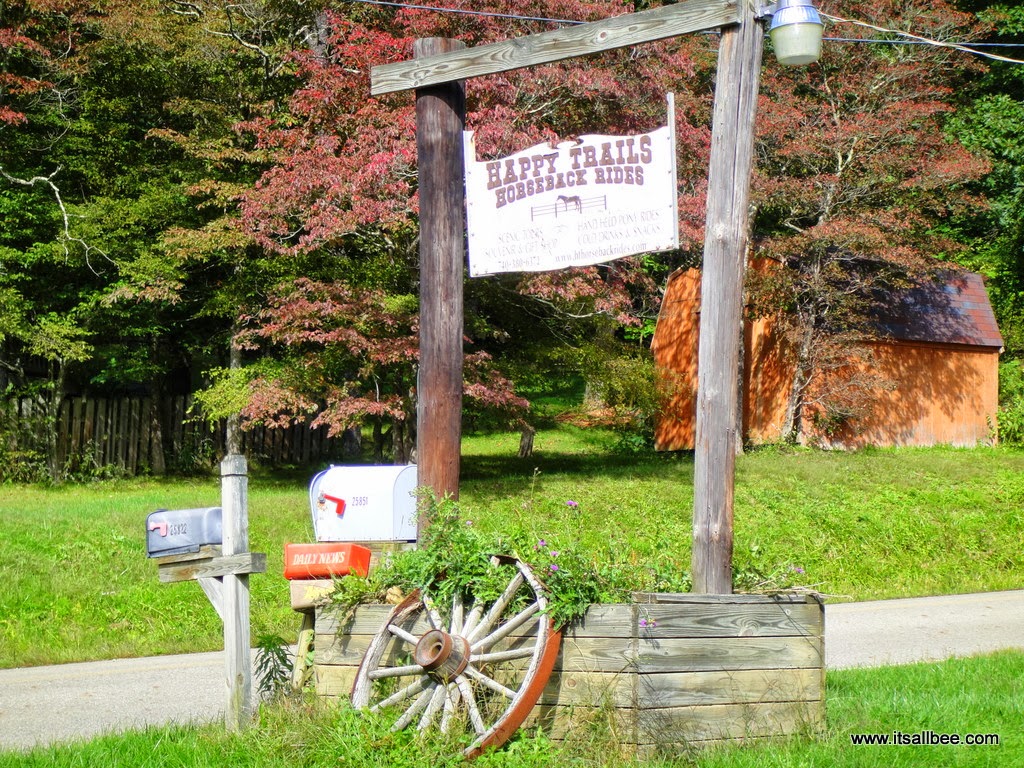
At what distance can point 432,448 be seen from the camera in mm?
6391

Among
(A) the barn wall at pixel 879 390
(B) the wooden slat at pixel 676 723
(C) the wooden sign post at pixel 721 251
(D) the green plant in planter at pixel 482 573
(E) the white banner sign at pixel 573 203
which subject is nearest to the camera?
(B) the wooden slat at pixel 676 723

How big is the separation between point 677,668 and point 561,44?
11.7 feet

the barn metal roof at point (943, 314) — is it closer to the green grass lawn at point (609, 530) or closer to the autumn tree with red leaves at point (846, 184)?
the autumn tree with red leaves at point (846, 184)

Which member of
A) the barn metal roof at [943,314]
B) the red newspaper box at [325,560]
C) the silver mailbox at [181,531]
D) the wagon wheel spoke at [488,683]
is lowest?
the wagon wheel spoke at [488,683]

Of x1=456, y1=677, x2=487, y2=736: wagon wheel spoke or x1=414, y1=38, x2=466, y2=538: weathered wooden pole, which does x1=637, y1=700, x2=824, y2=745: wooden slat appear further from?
x1=414, y1=38, x2=466, y2=538: weathered wooden pole

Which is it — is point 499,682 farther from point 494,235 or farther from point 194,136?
point 194,136

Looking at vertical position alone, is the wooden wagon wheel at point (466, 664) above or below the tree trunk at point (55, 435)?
below

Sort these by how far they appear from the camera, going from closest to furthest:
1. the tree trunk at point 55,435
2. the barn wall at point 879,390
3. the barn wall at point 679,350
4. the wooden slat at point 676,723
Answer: the wooden slat at point 676,723 < the tree trunk at point 55,435 < the barn wall at point 879,390 < the barn wall at point 679,350

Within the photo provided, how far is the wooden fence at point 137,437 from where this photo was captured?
1969 cm

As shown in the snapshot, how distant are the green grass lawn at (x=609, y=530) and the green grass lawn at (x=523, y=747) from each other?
87 cm

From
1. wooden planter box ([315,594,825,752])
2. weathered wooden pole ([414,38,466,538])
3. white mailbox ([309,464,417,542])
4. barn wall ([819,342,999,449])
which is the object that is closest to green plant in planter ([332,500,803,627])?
wooden planter box ([315,594,825,752])

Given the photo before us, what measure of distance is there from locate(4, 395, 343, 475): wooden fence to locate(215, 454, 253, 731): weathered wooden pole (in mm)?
14628

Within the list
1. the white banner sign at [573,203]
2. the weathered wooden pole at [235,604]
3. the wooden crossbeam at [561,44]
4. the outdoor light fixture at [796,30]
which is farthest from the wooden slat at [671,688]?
the wooden crossbeam at [561,44]

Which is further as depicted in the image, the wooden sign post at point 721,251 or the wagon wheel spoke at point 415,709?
the wooden sign post at point 721,251
